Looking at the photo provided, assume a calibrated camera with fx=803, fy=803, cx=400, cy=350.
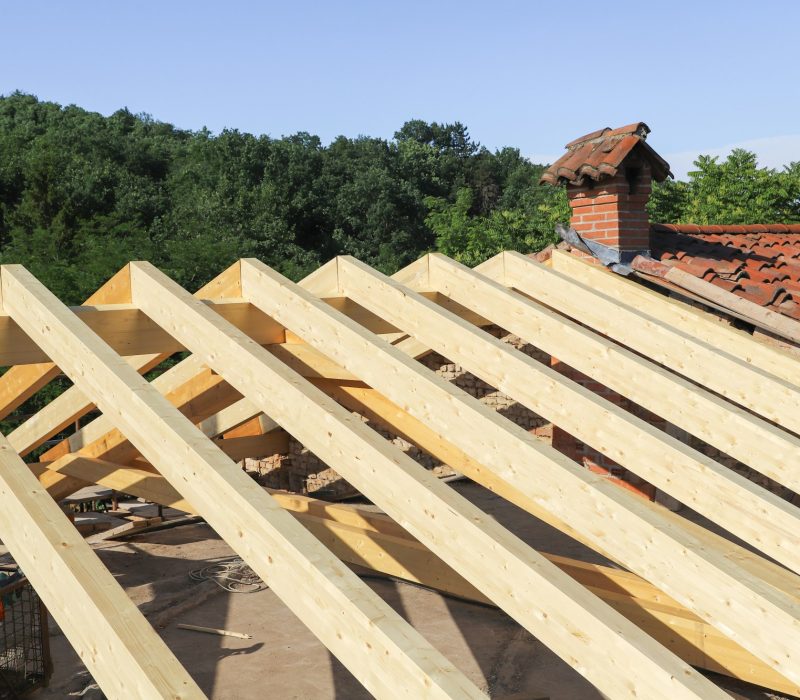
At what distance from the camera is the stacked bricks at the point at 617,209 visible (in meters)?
7.61

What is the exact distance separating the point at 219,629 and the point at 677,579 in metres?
4.48

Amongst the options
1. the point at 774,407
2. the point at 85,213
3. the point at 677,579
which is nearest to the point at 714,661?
the point at 774,407

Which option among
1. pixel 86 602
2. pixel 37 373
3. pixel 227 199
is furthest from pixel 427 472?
pixel 227 199

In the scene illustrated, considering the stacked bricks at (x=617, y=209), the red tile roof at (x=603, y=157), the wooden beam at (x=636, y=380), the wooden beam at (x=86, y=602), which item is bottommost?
the wooden beam at (x=86, y=602)

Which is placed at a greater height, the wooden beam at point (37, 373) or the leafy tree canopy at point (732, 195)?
the leafy tree canopy at point (732, 195)

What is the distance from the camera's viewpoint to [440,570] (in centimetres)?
599

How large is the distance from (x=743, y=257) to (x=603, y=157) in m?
1.70

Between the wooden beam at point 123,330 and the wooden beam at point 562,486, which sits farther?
the wooden beam at point 123,330

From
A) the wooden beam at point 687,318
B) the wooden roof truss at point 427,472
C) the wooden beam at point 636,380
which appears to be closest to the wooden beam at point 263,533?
the wooden roof truss at point 427,472

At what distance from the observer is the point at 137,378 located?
159 inches

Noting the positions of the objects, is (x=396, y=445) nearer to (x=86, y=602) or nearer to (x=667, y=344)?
(x=667, y=344)

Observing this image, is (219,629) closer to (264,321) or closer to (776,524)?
(264,321)

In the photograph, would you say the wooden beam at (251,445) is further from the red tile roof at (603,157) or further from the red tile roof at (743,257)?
the red tile roof at (743,257)

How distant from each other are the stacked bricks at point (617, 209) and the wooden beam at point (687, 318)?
0.36 metres
